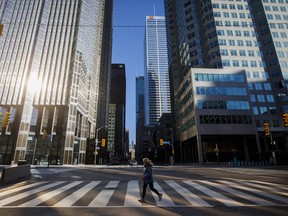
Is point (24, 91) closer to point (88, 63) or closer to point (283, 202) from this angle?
point (88, 63)

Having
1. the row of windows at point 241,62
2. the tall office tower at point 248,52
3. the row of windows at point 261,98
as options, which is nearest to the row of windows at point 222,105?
the tall office tower at point 248,52

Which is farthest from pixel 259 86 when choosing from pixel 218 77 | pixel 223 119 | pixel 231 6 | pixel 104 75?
pixel 104 75

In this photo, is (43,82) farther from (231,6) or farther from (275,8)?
(275,8)

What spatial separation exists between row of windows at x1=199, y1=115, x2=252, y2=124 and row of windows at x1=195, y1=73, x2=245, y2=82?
10.1 metres

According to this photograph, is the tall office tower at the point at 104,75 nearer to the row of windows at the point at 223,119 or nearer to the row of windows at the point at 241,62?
the row of windows at the point at 223,119

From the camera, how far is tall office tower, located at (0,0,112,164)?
53.2 metres

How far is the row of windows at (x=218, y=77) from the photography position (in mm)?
49500

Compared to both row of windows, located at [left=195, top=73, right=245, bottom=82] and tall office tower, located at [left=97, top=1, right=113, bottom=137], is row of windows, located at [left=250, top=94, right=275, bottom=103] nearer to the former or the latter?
row of windows, located at [left=195, top=73, right=245, bottom=82]

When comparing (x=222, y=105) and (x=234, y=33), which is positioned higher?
(x=234, y=33)

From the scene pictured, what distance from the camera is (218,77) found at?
49.8 meters

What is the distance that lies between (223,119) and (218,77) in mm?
11783

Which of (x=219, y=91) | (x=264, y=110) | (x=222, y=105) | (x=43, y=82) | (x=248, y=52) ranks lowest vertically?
(x=222, y=105)

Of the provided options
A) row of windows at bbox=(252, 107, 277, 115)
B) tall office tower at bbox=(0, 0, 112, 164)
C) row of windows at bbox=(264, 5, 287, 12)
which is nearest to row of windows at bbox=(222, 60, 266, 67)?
row of windows at bbox=(252, 107, 277, 115)

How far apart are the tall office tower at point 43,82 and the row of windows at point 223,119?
3789 cm
